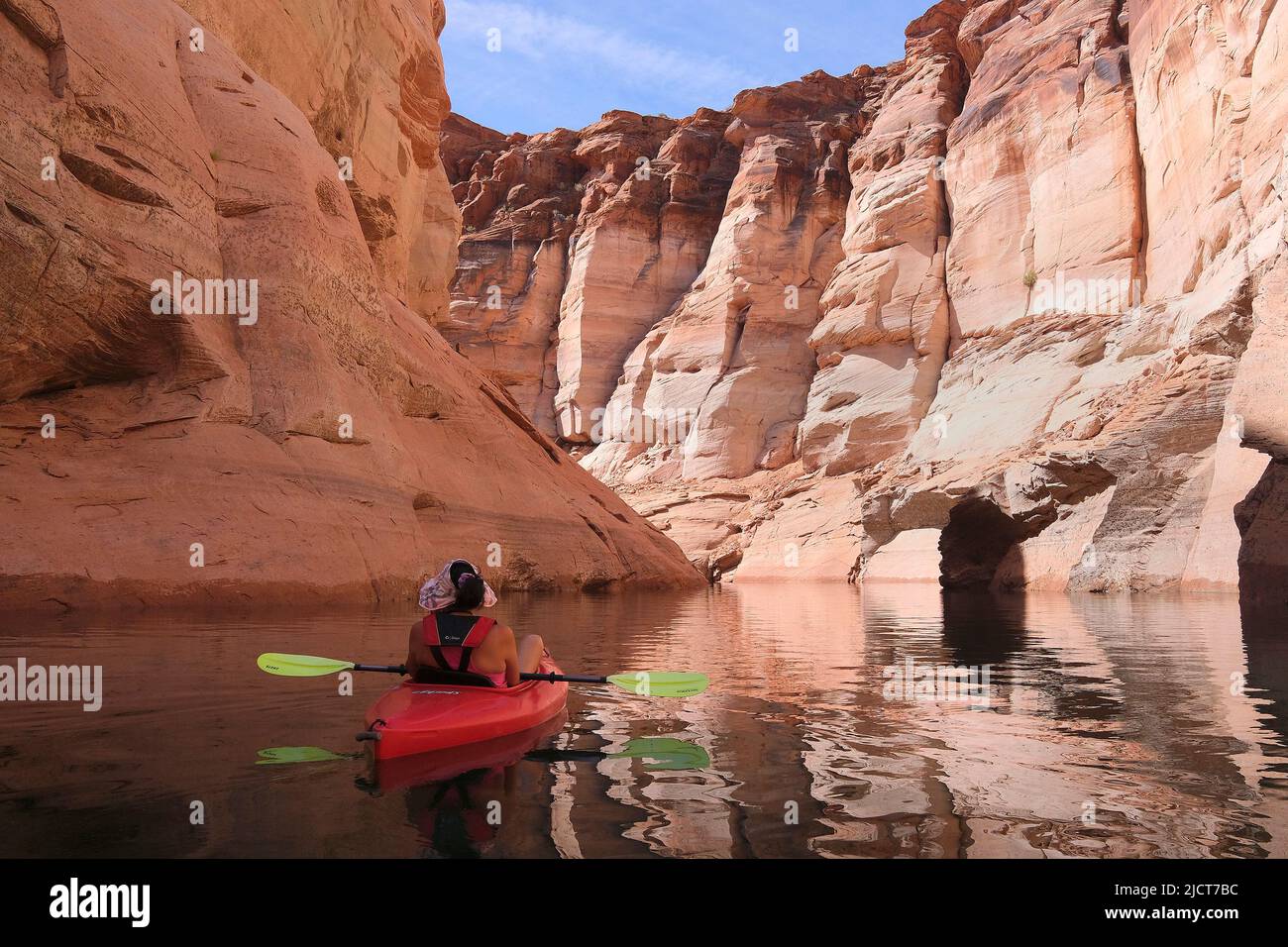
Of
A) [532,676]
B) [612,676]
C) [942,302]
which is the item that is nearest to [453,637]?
[532,676]

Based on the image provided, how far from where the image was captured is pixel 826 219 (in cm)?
5075

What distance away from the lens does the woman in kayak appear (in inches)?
184

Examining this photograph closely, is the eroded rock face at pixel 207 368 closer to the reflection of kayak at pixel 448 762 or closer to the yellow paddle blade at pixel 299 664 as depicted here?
the yellow paddle blade at pixel 299 664

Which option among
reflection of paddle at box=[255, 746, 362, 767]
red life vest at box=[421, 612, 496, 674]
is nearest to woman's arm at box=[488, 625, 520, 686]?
red life vest at box=[421, 612, 496, 674]

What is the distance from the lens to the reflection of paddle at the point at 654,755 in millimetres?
4121

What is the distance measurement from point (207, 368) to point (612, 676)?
394 inches

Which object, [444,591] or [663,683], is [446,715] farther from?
[663,683]

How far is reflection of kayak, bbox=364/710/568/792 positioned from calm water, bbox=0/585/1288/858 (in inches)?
1.6

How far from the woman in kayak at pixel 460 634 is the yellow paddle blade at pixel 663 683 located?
682 millimetres

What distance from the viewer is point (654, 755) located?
170 inches

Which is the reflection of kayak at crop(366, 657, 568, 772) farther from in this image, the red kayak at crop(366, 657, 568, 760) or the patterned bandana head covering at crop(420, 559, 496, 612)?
the patterned bandana head covering at crop(420, 559, 496, 612)
